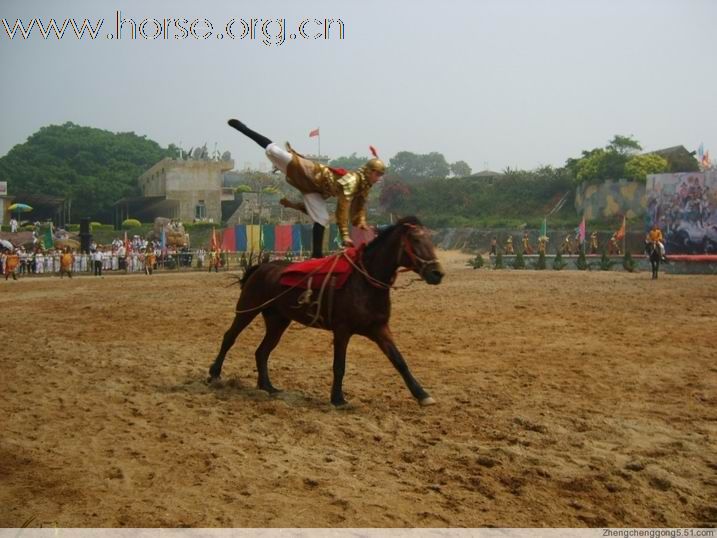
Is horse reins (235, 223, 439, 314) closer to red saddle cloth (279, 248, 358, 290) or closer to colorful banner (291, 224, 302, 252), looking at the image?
red saddle cloth (279, 248, 358, 290)

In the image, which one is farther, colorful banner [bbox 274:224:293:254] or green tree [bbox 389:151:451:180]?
green tree [bbox 389:151:451:180]

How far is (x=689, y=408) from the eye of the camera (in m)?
7.26

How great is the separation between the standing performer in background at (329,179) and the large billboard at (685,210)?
1131 inches

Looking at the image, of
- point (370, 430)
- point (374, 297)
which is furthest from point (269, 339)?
point (370, 430)

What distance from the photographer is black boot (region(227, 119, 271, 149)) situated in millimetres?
8156

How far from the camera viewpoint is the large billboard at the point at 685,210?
105 feet

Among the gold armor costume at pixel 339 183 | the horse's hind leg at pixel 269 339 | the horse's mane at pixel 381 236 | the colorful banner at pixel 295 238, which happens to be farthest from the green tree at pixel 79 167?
the horse's mane at pixel 381 236

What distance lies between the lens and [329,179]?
8.20 metres

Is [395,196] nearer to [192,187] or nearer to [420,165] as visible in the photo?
[192,187]

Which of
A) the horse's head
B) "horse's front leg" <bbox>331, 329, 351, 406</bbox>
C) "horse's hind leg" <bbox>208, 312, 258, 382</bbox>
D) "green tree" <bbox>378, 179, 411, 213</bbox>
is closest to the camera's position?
the horse's head

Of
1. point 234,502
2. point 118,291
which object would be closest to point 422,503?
point 234,502

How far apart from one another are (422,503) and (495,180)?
65635mm

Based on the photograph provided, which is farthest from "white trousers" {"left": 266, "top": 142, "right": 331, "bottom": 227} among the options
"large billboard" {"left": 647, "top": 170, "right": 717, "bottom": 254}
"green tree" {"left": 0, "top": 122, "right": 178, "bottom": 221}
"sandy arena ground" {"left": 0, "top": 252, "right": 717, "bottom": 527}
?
"green tree" {"left": 0, "top": 122, "right": 178, "bottom": 221}

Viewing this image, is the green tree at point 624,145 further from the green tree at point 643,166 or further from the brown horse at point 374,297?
the brown horse at point 374,297
